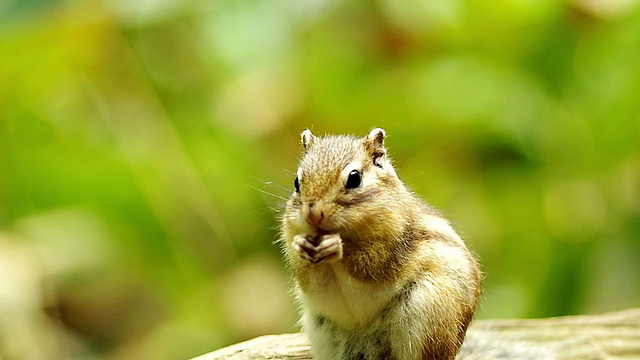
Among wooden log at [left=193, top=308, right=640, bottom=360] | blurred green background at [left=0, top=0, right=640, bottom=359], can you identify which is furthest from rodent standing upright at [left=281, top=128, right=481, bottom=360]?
blurred green background at [left=0, top=0, right=640, bottom=359]

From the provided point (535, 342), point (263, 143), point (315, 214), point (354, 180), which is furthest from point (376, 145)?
point (263, 143)

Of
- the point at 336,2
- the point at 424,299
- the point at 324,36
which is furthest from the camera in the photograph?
the point at 324,36

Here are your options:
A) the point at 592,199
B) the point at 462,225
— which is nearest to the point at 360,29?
the point at 462,225

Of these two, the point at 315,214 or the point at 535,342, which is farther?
the point at 535,342

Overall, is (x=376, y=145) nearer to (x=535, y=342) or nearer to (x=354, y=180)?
(x=354, y=180)

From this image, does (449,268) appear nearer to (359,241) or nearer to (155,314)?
(359,241)

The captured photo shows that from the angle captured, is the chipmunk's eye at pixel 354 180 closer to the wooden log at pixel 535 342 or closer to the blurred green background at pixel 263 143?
the wooden log at pixel 535 342

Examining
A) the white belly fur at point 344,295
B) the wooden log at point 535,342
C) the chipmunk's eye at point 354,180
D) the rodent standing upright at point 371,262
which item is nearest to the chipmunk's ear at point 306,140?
the rodent standing upright at point 371,262

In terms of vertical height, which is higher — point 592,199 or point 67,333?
point 67,333
